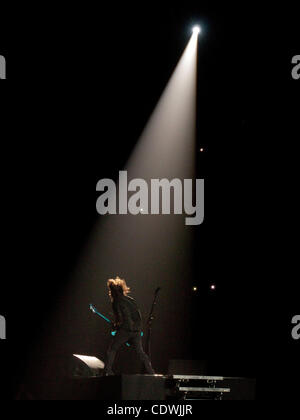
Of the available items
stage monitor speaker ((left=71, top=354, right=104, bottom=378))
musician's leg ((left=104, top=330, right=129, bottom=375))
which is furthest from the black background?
musician's leg ((left=104, top=330, right=129, bottom=375))

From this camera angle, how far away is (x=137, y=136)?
13.1 meters

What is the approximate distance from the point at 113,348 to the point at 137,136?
520 cm

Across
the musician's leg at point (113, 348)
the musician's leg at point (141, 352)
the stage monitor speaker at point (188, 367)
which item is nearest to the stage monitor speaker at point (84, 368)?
the musician's leg at point (113, 348)

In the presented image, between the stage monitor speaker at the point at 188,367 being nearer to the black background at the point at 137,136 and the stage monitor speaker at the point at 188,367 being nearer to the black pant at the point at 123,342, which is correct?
the black background at the point at 137,136

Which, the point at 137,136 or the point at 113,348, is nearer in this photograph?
the point at 113,348

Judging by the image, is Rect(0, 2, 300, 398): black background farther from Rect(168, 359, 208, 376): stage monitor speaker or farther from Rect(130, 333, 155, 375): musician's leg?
Rect(130, 333, 155, 375): musician's leg

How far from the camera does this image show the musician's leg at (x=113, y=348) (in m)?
9.15

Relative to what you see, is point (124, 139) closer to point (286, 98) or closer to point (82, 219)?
point (82, 219)

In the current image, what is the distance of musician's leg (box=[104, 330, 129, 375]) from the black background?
2692mm

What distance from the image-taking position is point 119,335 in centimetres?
932

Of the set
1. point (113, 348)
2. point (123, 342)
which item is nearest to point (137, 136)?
point (123, 342)

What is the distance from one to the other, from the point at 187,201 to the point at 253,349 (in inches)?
124

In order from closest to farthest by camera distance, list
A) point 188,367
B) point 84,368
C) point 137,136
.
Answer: point 84,368 < point 188,367 < point 137,136

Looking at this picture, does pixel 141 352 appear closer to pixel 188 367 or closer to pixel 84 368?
pixel 84 368
